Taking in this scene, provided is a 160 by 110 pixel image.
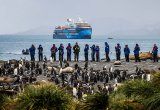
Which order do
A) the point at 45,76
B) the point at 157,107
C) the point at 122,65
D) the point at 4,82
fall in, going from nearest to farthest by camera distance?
the point at 157,107
the point at 4,82
the point at 45,76
the point at 122,65

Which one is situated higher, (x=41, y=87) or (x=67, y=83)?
(x=41, y=87)

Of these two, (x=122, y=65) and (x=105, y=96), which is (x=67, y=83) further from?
(x=105, y=96)

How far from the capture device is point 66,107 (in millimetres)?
18672

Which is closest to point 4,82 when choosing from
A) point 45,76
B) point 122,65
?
point 45,76

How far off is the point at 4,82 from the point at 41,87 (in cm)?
2270

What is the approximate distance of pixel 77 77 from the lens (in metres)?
41.9

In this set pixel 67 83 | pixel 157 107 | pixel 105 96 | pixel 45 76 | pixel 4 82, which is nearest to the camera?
pixel 157 107

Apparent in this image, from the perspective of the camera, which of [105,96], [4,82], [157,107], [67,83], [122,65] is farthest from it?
[122,65]

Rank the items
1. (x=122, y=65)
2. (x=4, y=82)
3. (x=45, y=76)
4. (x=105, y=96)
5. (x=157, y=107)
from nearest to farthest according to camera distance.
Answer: (x=157, y=107) < (x=105, y=96) < (x=4, y=82) < (x=45, y=76) < (x=122, y=65)

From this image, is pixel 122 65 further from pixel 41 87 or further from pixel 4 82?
pixel 41 87

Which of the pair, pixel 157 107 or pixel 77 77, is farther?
pixel 77 77

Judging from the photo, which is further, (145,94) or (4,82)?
(4,82)

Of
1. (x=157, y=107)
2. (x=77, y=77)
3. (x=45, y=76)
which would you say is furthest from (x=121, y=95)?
(x=45, y=76)

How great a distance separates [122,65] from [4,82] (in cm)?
1543
